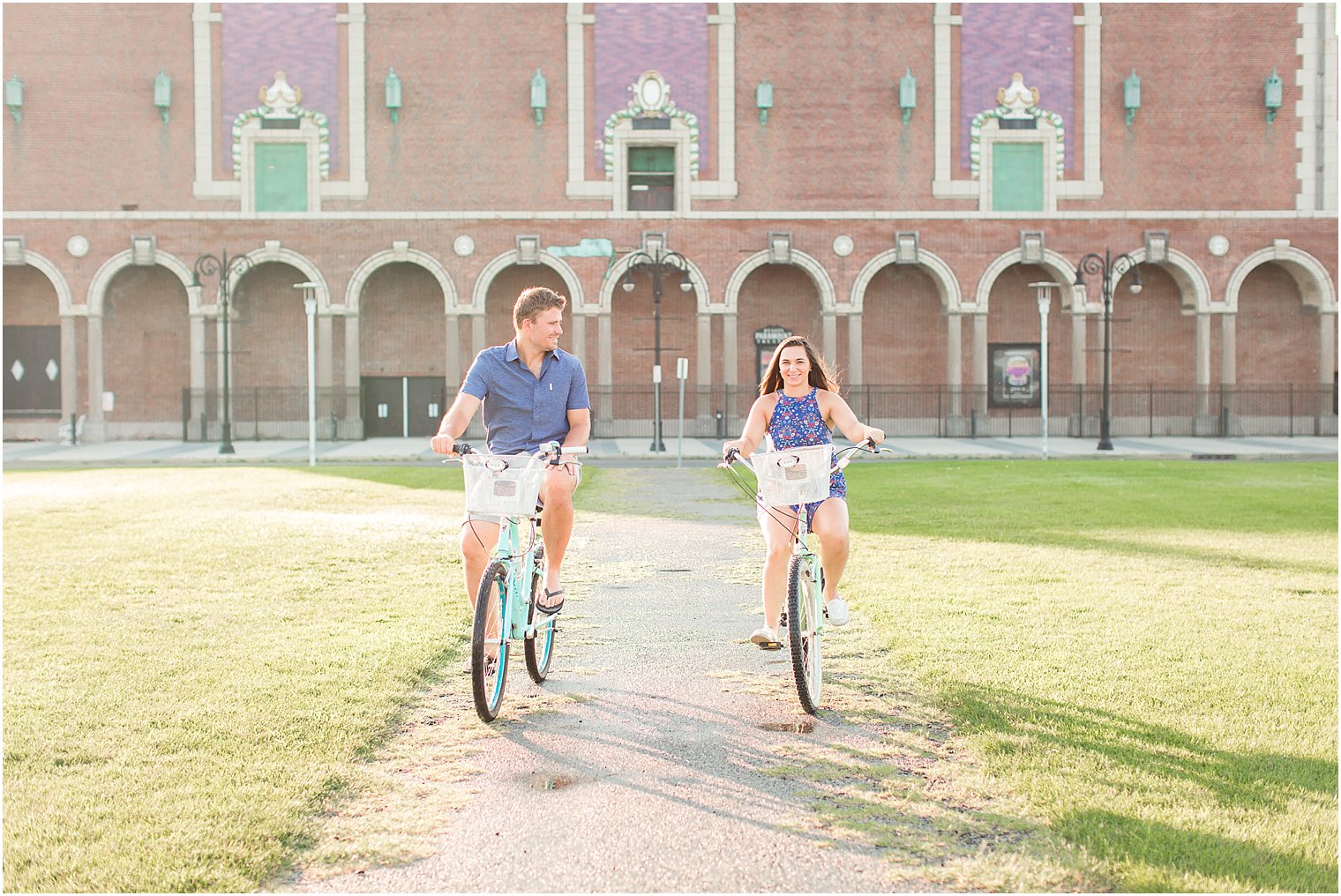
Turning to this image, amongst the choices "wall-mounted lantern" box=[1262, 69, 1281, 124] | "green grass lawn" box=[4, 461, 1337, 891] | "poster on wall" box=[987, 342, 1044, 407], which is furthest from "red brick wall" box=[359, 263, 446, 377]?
"wall-mounted lantern" box=[1262, 69, 1281, 124]

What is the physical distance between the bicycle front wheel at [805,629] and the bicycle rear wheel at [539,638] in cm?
136

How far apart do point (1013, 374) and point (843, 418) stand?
34.8 metres

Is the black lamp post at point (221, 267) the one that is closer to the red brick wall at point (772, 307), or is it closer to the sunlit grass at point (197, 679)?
the red brick wall at point (772, 307)

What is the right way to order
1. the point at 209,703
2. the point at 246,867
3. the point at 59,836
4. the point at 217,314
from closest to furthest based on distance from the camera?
the point at 246,867, the point at 59,836, the point at 209,703, the point at 217,314

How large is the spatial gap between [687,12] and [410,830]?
123 feet

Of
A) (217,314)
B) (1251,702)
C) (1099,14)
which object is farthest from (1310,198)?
(1251,702)

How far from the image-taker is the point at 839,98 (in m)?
38.6

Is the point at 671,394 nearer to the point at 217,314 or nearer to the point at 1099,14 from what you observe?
the point at 217,314

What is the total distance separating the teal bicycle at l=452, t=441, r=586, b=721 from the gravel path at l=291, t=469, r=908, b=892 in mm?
262

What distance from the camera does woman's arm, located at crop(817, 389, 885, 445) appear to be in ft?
21.0

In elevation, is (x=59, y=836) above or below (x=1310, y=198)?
below

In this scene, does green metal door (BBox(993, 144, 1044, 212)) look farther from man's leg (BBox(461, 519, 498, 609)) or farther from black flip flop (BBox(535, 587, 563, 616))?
man's leg (BBox(461, 519, 498, 609))

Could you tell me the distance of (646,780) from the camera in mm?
5047

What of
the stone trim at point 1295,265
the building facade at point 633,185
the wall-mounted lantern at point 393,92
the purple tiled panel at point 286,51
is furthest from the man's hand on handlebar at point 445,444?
the stone trim at point 1295,265
